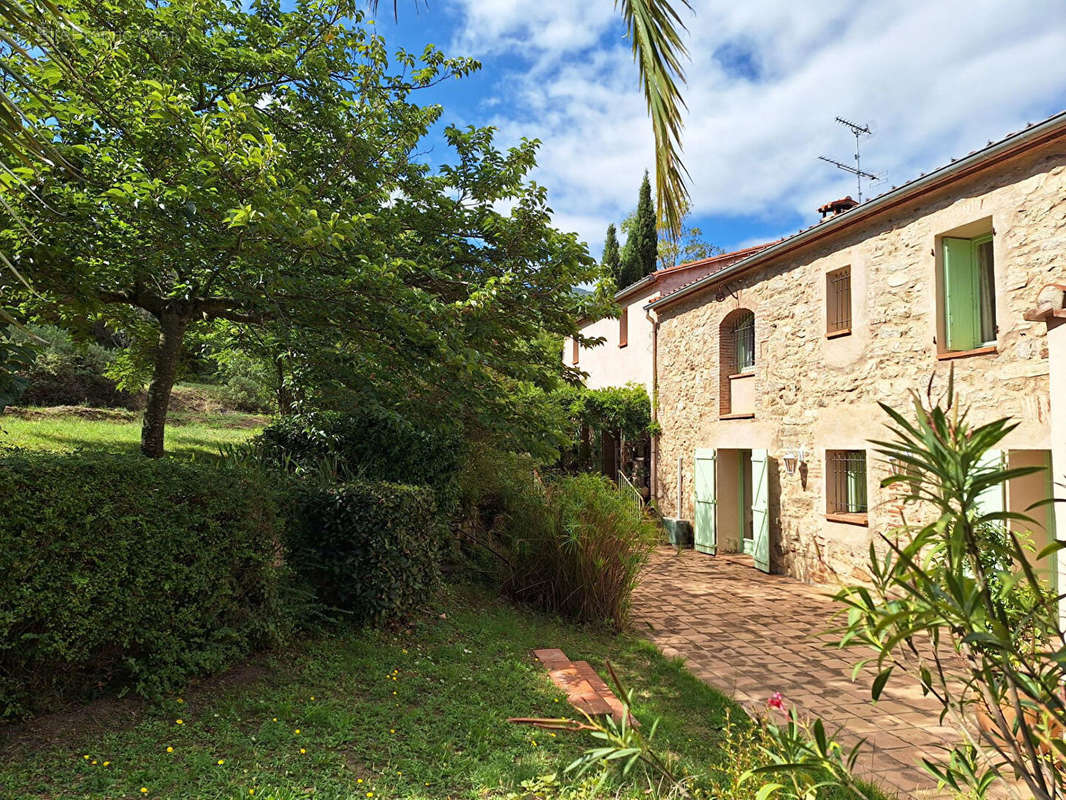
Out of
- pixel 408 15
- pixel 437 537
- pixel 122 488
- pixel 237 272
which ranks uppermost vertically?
pixel 237 272

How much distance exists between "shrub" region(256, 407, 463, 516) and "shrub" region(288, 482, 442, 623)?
52.1 inches

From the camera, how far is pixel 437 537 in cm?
613

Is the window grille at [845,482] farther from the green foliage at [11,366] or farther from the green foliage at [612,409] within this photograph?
the green foliage at [11,366]

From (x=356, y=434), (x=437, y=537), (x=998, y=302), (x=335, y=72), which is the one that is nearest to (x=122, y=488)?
(x=437, y=537)

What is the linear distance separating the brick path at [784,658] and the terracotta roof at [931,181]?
15.8 feet

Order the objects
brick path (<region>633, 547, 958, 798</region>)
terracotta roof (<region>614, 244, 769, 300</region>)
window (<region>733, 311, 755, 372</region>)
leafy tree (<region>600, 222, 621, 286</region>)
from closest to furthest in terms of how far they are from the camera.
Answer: brick path (<region>633, 547, 958, 798</region>), window (<region>733, 311, 755, 372</region>), terracotta roof (<region>614, 244, 769, 300</region>), leafy tree (<region>600, 222, 621, 286</region>)

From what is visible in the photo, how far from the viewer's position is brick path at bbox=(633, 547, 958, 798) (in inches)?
179

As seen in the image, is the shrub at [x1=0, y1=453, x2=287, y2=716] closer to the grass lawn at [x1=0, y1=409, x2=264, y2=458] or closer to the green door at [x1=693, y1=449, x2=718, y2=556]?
the grass lawn at [x1=0, y1=409, x2=264, y2=458]

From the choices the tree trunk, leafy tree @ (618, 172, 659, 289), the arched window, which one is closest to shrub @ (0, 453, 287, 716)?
the tree trunk

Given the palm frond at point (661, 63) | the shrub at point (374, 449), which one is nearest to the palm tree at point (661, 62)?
the palm frond at point (661, 63)

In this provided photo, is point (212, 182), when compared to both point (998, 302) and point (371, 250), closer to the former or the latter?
point (371, 250)

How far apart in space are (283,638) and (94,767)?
60.3 inches

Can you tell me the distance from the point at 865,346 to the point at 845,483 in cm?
204

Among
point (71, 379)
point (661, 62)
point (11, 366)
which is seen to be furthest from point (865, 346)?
point (71, 379)
